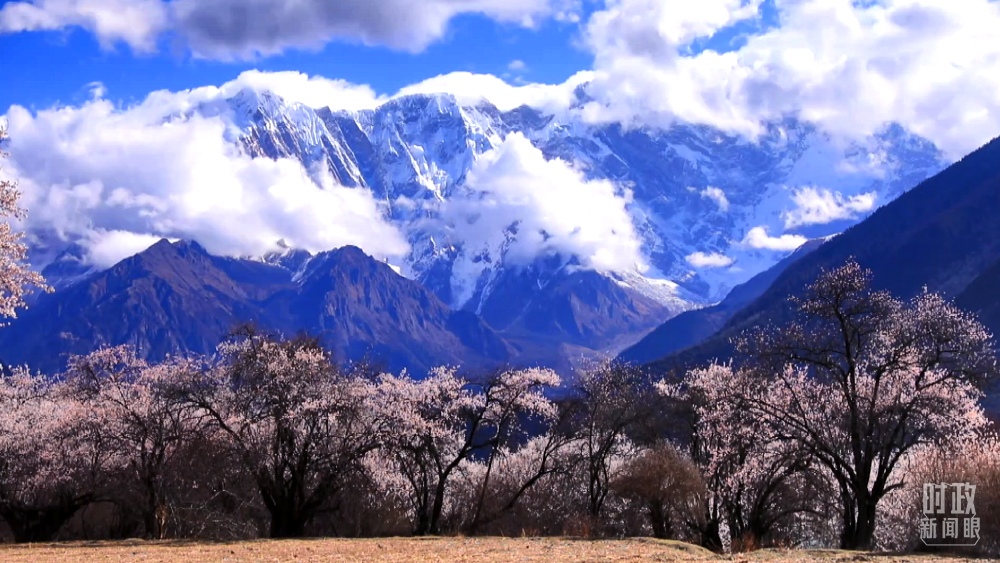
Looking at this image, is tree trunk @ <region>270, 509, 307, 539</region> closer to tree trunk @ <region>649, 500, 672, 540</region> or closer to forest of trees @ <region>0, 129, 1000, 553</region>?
forest of trees @ <region>0, 129, 1000, 553</region>

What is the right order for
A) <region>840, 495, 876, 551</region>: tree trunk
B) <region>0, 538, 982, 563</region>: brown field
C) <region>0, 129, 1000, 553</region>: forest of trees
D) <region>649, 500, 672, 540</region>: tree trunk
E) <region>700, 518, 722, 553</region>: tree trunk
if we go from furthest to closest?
<region>700, 518, 722, 553</region>: tree trunk
<region>649, 500, 672, 540</region>: tree trunk
<region>0, 129, 1000, 553</region>: forest of trees
<region>840, 495, 876, 551</region>: tree trunk
<region>0, 538, 982, 563</region>: brown field

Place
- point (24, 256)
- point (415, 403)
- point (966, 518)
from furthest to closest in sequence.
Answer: point (415, 403) → point (966, 518) → point (24, 256)

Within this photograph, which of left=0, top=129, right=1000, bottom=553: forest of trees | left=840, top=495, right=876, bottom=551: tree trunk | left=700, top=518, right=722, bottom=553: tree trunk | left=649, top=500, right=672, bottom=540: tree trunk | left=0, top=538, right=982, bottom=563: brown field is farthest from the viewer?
left=700, top=518, right=722, bottom=553: tree trunk

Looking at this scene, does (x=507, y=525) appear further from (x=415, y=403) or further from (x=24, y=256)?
(x=24, y=256)

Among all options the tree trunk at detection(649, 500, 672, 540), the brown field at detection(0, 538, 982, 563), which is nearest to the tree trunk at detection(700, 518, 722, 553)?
the tree trunk at detection(649, 500, 672, 540)

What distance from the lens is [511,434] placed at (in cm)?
4791

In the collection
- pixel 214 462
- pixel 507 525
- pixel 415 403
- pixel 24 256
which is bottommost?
pixel 507 525

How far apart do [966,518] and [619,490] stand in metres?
13.5

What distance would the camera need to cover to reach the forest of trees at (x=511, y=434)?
3297 cm

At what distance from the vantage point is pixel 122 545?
1318 inches

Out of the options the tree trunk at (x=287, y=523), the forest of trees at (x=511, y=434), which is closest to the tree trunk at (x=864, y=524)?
the forest of trees at (x=511, y=434)

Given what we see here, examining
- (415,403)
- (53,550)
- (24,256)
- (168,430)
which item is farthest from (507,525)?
(24,256)

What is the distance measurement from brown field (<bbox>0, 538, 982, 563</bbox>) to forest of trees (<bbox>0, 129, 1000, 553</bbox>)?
14.5 feet

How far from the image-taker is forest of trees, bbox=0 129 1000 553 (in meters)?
33.0
